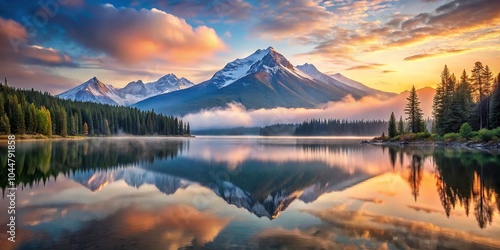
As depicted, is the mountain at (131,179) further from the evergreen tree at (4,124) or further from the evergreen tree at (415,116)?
the evergreen tree at (415,116)

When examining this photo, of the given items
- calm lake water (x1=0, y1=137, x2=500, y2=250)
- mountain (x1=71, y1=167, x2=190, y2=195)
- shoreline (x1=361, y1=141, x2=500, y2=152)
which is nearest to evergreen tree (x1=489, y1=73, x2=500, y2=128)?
shoreline (x1=361, y1=141, x2=500, y2=152)

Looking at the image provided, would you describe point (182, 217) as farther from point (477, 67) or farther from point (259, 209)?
point (477, 67)

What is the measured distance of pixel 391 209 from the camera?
18.1 meters

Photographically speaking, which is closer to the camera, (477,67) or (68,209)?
(68,209)

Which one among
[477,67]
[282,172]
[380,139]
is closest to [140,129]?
[380,139]

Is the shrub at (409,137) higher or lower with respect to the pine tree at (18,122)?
lower

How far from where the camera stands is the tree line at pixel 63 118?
98250mm

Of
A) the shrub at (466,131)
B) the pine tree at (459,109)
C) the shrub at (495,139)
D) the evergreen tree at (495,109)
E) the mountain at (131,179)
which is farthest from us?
the pine tree at (459,109)

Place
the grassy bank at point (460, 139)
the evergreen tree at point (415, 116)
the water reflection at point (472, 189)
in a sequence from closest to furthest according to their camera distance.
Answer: the water reflection at point (472, 189)
the grassy bank at point (460, 139)
the evergreen tree at point (415, 116)

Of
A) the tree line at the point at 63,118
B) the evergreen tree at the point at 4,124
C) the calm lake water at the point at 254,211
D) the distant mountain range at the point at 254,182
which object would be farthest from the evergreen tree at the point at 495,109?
the tree line at the point at 63,118

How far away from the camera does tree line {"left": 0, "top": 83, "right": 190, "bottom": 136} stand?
9825 centimetres

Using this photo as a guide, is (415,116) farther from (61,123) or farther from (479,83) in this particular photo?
(61,123)

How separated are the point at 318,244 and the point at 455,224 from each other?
635 centimetres

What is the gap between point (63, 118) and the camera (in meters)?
123
